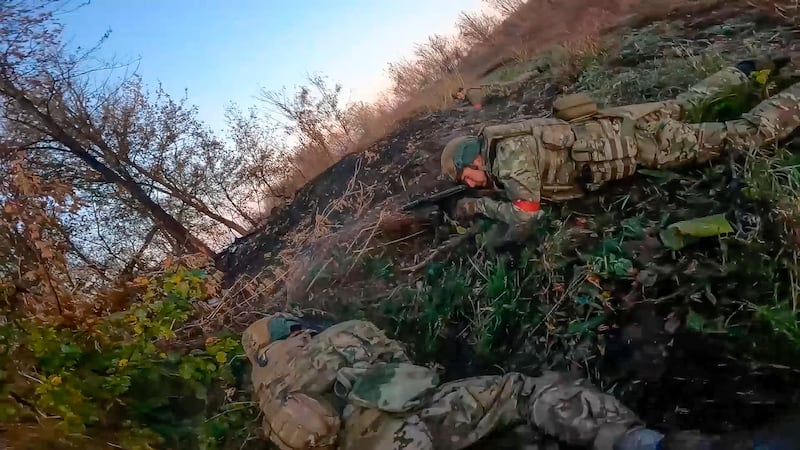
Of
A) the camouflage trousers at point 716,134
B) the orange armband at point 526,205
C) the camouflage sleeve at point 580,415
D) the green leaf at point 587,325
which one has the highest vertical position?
the orange armband at point 526,205

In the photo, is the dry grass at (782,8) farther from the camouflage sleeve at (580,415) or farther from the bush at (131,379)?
the bush at (131,379)

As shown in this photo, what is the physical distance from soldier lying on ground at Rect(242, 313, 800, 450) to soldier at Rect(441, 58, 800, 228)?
118cm

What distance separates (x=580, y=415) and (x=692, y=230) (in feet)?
3.96

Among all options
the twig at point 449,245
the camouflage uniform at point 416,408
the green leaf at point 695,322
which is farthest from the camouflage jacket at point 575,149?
the camouflage uniform at point 416,408

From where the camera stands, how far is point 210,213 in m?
9.57

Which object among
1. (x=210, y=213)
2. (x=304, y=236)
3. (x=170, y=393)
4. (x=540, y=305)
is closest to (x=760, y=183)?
(x=540, y=305)

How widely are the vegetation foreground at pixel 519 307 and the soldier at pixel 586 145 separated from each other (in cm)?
16

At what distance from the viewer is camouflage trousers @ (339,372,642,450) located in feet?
7.96

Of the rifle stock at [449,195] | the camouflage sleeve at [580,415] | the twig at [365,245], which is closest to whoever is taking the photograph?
the camouflage sleeve at [580,415]

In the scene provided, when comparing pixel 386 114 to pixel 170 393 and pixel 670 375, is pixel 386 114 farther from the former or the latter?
pixel 670 375

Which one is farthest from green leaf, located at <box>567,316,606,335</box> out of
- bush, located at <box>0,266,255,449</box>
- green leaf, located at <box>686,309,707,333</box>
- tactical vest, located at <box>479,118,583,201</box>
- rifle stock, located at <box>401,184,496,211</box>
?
bush, located at <box>0,266,255,449</box>

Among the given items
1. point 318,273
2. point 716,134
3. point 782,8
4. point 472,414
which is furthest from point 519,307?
point 782,8

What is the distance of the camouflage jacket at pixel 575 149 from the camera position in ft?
11.4

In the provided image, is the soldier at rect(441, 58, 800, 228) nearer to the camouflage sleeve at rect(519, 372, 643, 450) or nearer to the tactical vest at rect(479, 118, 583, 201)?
the tactical vest at rect(479, 118, 583, 201)
